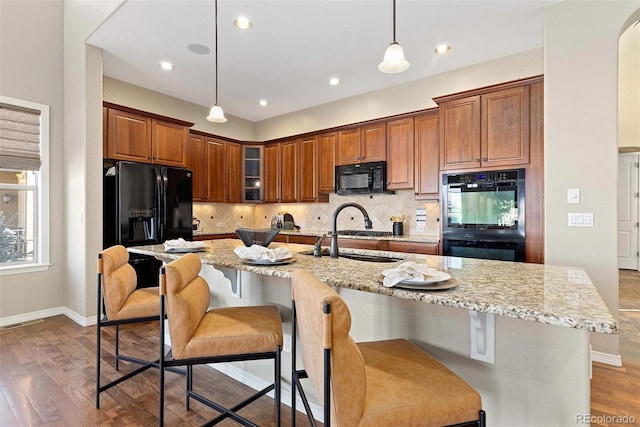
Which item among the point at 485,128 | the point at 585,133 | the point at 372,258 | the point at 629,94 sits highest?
the point at 629,94

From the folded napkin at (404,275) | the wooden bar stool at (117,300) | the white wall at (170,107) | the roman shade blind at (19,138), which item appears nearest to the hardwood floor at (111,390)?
the wooden bar stool at (117,300)

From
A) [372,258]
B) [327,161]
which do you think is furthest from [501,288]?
[327,161]

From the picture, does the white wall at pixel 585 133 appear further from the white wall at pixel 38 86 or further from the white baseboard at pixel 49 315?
the white wall at pixel 38 86

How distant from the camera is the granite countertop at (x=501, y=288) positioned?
2.99 feet

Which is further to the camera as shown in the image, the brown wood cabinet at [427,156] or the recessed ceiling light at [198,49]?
the brown wood cabinet at [427,156]

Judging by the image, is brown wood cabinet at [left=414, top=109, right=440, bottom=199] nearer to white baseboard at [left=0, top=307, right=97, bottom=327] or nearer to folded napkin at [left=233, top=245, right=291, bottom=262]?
folded napkin at [left=233, top=245, right=291, bottom=262]

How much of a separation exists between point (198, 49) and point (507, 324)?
3784 millimetres

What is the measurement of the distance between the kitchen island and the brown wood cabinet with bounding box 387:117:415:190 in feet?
8.57

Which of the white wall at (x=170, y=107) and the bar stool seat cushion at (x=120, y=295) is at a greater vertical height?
the white wall at (x=170, y=107)

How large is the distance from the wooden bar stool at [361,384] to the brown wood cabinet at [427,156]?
3.14 meters

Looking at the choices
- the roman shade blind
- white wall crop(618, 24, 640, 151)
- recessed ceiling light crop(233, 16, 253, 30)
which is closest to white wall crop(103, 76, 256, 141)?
the roman shade blind

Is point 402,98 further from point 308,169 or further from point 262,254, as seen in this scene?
point 262,254

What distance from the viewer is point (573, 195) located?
2.62m

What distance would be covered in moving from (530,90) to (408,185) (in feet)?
5.30
